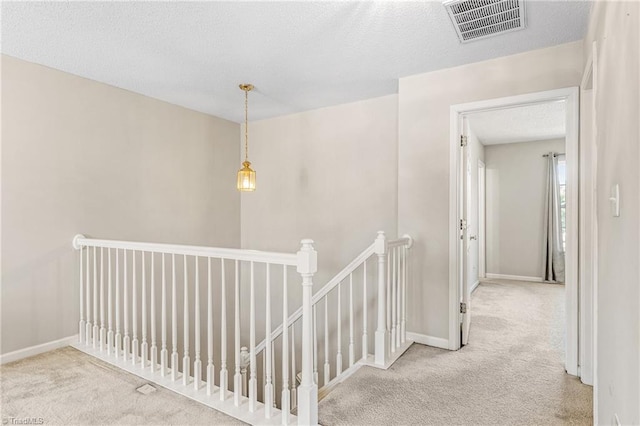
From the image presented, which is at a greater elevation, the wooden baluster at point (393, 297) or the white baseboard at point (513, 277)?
the wooden baluster at point (393, 297)

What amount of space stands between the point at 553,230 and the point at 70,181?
21.3 ft

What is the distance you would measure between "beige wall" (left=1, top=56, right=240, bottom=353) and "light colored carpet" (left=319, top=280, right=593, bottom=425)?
7.93 ft

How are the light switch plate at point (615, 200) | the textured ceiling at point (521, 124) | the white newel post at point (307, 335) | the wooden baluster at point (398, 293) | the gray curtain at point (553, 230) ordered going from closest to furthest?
the light switch plate at point (615, 200) → the white newel post at point (307, 335) → the wooden baluster at point (398, 293) → the textured ceiling at point (521, 124) → the gray curtain at point (553, 230)

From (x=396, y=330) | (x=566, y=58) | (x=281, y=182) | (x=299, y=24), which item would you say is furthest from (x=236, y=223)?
(x=566, y=58)

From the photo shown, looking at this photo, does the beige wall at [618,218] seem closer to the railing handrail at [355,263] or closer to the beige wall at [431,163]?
the beige wall at [431,163]

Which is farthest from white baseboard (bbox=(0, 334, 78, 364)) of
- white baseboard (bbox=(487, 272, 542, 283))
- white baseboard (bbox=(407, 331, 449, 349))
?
white baseboard (bbox=(487, 272, 542, 283))

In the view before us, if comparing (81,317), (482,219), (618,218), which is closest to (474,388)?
(618,218)

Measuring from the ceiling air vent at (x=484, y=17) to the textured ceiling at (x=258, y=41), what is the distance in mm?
58

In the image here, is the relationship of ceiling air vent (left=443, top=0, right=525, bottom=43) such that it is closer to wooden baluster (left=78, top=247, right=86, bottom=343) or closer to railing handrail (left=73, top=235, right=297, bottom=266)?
railing handrail (left=73, top=235, right=297, bottom=266)

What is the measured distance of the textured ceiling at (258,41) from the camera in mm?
2090

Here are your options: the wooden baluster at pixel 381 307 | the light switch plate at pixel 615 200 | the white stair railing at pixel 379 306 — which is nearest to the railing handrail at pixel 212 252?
the white stair railing at pixel 379 306

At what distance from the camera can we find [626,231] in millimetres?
1223

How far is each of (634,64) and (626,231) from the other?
54cm

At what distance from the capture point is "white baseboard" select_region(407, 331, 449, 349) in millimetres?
2910
